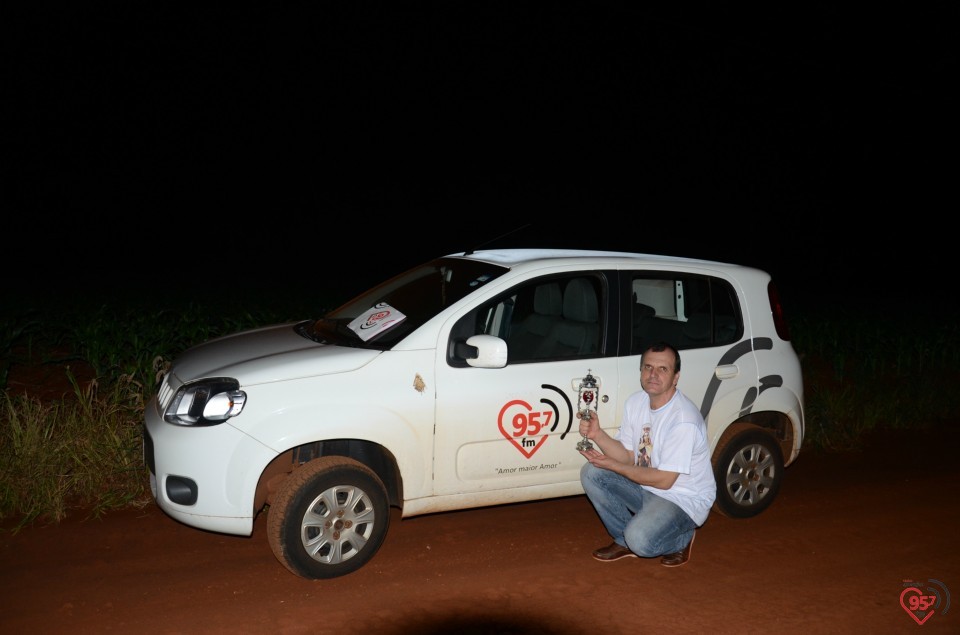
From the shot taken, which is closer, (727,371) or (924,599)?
(924,599)

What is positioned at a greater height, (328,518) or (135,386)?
(135,386)

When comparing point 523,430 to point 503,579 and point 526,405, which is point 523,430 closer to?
point 526,405

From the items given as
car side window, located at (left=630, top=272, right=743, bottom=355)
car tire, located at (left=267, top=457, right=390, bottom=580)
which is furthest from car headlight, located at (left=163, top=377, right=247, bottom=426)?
car side window, located at (left=630, top=272, right=743, bottom=355)

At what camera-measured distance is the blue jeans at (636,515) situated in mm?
4949

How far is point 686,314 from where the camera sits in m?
6.25

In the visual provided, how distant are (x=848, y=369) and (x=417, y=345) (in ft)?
29.5

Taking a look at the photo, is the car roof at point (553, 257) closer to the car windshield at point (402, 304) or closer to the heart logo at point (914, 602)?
the car windshield at point (402, 304)

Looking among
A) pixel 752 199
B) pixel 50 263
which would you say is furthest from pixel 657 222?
pixel 50 263

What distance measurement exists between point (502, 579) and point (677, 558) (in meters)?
1.10

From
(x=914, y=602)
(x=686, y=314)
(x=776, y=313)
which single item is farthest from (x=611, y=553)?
(x=776, y=313)

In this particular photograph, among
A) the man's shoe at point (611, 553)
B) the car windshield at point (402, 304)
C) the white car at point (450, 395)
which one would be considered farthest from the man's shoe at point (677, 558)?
the car windshield at point (402, 304)

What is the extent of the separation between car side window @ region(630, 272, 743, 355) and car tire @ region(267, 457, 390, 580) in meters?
2.03

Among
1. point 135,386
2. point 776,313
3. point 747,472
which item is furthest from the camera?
point 135,386

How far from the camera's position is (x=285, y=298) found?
15.7 m
